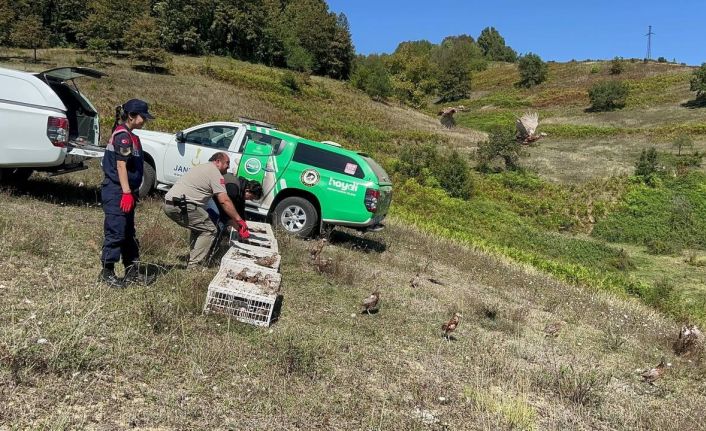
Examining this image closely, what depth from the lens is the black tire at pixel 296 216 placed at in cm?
960

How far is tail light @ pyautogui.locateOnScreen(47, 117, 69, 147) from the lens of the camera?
7863mm

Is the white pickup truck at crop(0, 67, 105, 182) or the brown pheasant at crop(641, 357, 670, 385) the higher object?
the white pickup truck at crop(0, 67, 105, 182)

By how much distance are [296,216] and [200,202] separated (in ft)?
11.8

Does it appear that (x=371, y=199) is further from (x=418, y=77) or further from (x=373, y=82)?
(x=418, y=77)

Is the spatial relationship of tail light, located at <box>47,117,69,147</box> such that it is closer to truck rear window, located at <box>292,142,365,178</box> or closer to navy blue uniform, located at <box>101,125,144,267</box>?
navy blue uniform, located at <box>101,125,144,267</box>

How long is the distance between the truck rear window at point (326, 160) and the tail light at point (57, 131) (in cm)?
357

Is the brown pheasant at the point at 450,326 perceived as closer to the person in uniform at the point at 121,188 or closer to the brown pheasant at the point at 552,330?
the brown pheasant at the point at 552,330

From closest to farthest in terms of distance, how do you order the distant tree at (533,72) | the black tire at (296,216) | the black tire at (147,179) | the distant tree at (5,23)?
1. the black tire at (296,216)
2. the black tire at (147,179)
3. the distant tree at (5,23)
4. the distant tree at (533,72)

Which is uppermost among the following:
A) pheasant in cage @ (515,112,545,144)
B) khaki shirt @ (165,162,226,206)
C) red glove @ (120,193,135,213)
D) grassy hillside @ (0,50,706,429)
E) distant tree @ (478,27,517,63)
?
distant tree @ (478,27,517,63)

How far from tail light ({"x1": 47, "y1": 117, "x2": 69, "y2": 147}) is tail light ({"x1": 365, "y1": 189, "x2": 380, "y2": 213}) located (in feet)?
15.6

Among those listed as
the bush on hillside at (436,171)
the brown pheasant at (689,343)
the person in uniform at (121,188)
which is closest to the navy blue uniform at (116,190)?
the person in uniform at (121,188)

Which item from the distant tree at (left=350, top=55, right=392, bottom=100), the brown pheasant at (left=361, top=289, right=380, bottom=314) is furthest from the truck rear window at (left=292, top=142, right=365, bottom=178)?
the distant tree at (left=350, top=55, right=392, bottom=100)

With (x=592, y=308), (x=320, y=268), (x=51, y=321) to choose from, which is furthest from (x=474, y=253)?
(x=51, y=321)

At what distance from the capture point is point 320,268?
7648mm
